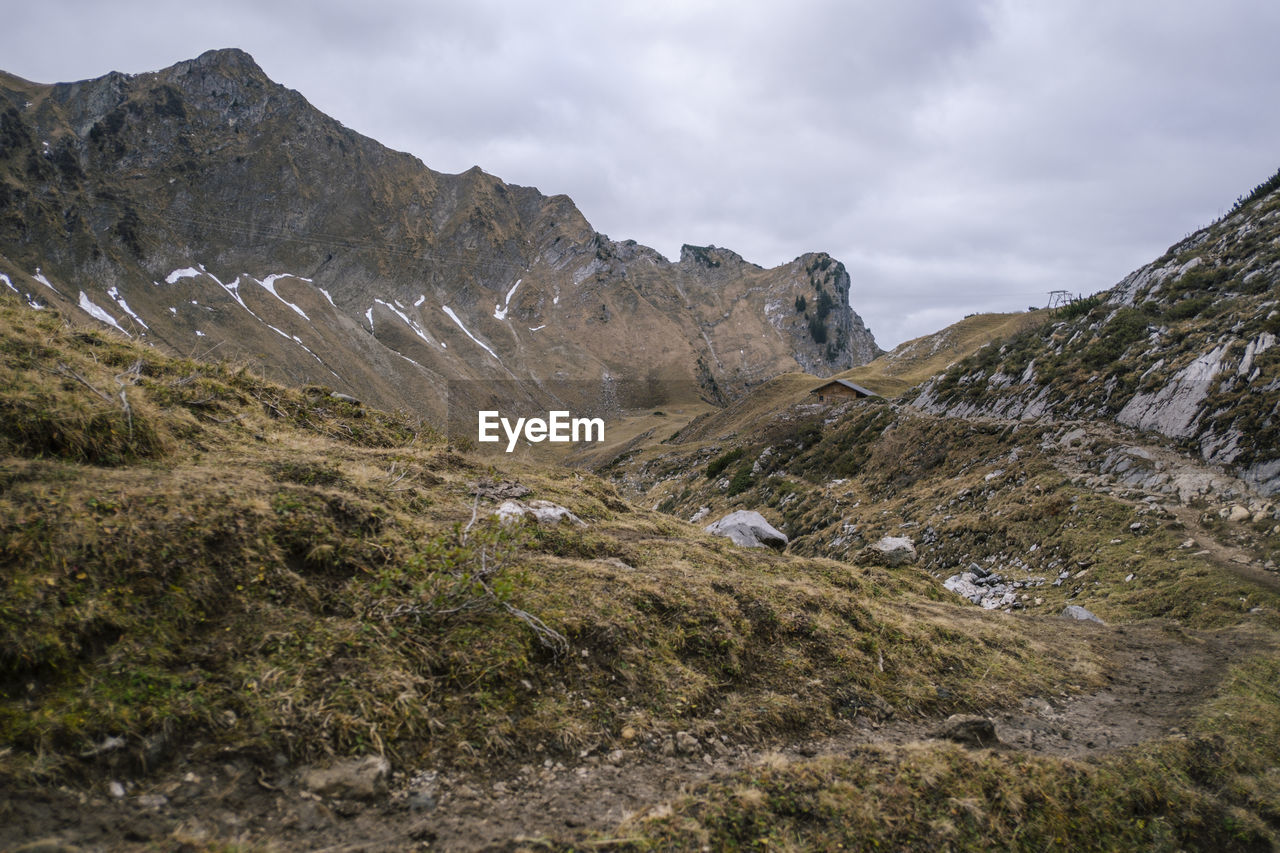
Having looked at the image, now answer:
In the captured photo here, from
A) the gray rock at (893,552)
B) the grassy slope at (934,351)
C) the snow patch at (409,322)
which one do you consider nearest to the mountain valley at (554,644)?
the gray rock at (893,552)

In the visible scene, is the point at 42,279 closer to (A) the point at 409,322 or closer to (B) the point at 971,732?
(A) the point at 409,322

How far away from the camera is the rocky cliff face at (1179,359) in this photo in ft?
63.8

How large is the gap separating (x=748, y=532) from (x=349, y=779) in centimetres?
1300

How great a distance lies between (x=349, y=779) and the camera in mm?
3994

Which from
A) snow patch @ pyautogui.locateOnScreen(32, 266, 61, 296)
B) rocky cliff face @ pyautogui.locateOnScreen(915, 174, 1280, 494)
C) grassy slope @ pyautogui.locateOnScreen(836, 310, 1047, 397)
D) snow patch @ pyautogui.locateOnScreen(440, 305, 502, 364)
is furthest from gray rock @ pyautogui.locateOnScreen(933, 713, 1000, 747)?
snow patch @ pyautogui.locateOnScreen(440, 305, 502, 364)

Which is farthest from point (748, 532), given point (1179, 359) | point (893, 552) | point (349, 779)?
point (1179, 359)

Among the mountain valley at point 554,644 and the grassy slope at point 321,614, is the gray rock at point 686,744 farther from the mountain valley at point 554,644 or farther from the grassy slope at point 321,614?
the grassy slope at point 321,614

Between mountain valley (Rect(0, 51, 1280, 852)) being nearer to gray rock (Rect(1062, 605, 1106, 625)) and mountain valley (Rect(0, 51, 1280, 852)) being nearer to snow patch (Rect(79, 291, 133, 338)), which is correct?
gray rock (Rect(1062, 605, 1106, 625))

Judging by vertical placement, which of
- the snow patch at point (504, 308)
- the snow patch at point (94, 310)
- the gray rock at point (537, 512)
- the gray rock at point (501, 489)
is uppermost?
the snow patch at point (504, 308)

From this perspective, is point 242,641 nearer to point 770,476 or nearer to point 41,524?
point 41,524

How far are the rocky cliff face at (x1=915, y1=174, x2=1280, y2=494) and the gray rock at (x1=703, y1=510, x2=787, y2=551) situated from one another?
14761 mm

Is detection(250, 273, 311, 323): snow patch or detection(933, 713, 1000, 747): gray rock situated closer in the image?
detection(933, 713, 1000, 747): gray rock

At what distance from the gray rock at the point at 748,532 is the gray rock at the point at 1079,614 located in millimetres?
7464

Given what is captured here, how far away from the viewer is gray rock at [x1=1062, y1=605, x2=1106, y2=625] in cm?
1476
